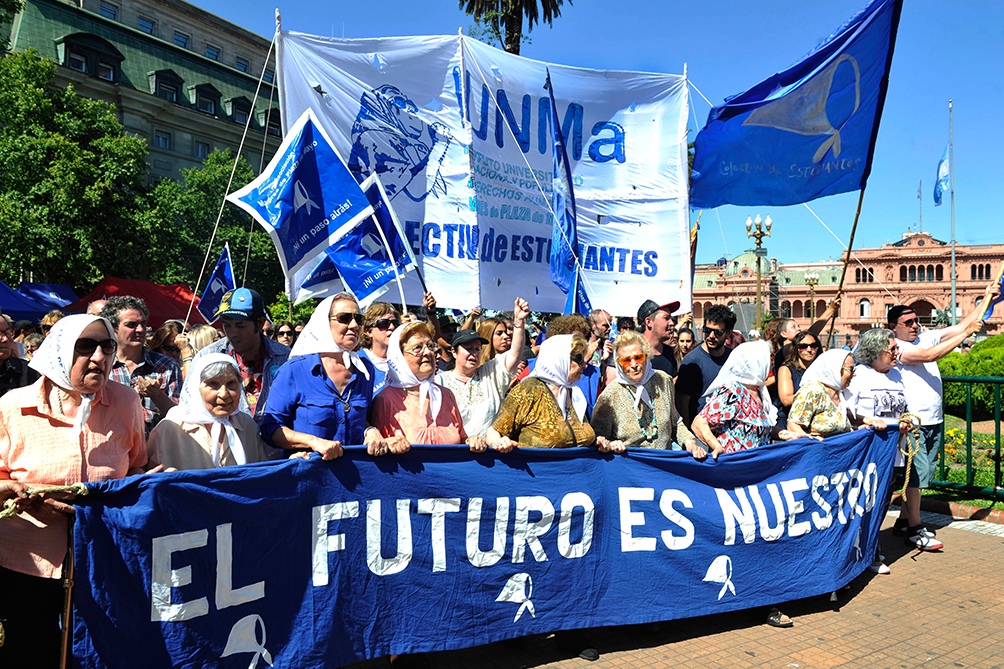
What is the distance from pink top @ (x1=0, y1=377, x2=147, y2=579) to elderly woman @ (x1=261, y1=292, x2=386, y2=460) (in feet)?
2.93

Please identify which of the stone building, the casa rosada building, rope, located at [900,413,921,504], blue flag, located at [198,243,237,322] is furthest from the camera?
the casa rosada building

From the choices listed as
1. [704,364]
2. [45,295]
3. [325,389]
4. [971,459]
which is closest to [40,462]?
[325,389]

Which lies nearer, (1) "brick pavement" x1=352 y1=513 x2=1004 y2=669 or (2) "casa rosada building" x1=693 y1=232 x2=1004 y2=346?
(1) "brick pavement" x1=352 y1=513 x2=1004 y2=669

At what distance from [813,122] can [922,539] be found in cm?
384

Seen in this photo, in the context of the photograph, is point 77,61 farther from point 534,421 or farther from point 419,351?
point 534,421

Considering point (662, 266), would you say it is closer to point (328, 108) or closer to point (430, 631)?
point (328, 108)

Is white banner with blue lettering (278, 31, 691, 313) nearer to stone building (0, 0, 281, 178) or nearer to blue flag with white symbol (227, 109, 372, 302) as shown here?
blue flag with white symbol (227, 109, 372, 302)

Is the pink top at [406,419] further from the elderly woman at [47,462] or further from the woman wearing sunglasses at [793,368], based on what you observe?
the woman wearing sunglasses at [793,368]

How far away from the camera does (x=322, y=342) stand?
3.91 meters

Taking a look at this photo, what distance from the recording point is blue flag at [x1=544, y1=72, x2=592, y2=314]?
822 cm

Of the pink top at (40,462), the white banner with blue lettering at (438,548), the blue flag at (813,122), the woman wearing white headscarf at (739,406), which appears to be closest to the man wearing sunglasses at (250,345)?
the white banner with blue lettering at (438,548)

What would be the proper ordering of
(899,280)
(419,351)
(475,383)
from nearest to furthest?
(419,351)
(475,383)
(899,280)

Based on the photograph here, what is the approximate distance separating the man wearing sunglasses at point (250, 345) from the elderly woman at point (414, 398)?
85cm

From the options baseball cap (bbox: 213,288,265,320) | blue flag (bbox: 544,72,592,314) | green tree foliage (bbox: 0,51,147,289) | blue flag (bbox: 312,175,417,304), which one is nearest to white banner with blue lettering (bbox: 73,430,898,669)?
baseball cap (bbox: 213,288,265,320)
